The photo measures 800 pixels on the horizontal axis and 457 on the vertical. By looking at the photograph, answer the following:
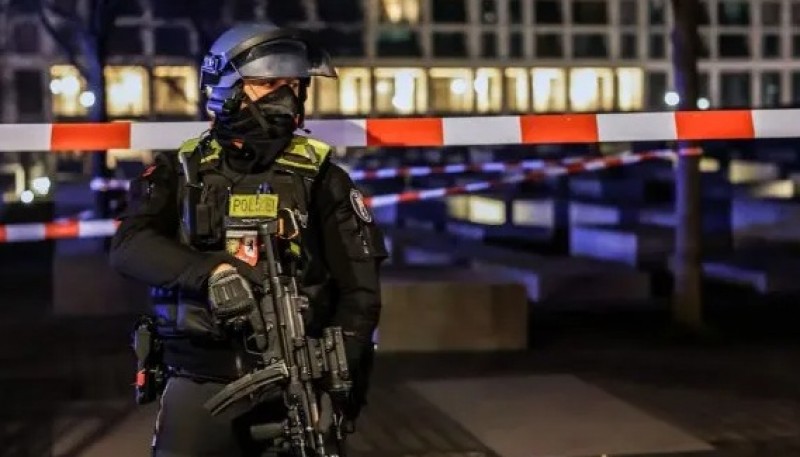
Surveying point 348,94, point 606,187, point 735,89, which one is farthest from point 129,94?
point 735,89

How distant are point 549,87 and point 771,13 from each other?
4.23m

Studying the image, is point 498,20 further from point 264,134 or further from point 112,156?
point 264,134

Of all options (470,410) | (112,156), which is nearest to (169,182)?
(470,410)

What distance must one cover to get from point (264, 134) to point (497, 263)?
802 centimetres

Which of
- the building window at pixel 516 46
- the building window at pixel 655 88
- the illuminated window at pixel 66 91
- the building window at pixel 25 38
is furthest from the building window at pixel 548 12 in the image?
the building window at pixel 25 38

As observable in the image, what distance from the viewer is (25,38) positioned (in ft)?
75.9

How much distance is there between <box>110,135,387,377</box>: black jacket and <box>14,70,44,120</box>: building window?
20632 mm

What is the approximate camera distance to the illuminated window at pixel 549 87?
24.8m

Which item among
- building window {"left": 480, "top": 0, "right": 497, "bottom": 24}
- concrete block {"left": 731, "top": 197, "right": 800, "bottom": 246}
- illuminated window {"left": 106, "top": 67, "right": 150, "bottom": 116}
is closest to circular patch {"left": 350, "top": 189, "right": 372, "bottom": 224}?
concrete block {"left": 731, "top": 197, "right": 800, "bottom": 246}

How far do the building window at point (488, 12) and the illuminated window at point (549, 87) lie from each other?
1.17 m

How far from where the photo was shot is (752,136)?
7344mm

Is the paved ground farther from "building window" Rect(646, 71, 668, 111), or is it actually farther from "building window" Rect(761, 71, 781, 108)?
Result: "building window" Rect(761, 71, 781, 108)

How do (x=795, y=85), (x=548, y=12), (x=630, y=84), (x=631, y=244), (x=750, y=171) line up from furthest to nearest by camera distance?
(x=795, y=85), (x=630, y=84), (x=548, y=12), (x=750, y=171), (x=631, y=244)

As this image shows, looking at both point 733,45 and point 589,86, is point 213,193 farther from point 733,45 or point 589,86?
point 733,45
